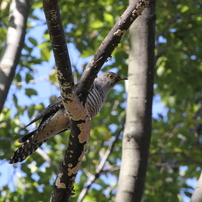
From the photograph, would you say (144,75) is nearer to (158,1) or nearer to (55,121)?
(55,121)

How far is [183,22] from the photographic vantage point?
5312mm

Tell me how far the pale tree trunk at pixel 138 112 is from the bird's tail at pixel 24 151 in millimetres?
766

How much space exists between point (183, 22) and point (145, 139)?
8.34 ft

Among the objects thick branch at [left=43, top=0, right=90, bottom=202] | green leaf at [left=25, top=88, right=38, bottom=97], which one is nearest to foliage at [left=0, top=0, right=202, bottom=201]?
green leaf at [left=25, top=88, right=38, bottom=97]

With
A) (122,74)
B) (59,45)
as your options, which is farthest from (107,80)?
(59,45)

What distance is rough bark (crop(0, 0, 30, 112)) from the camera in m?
3.88

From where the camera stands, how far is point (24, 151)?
132 inches

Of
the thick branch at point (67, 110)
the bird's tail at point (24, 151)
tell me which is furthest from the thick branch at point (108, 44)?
the bird's tail at point (24, 151)

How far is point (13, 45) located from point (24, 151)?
123cm

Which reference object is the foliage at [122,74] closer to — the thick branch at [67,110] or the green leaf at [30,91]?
the green leaf at [30,91]

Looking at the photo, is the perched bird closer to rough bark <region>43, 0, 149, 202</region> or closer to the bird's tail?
the bird's tail

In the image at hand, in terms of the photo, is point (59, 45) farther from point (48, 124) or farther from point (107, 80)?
point (107, 80)

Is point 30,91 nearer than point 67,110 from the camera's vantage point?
No

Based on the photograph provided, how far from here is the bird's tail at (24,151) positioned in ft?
10.7
